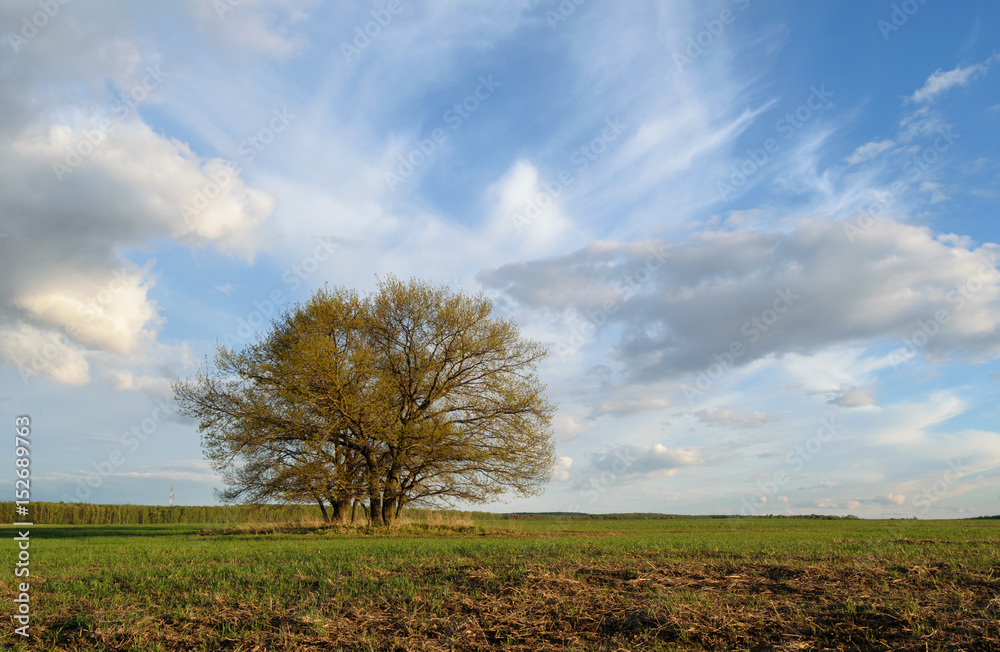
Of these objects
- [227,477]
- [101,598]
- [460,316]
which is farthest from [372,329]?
[101,598]

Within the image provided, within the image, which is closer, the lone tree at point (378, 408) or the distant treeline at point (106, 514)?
the lone tree at point (378, 408)

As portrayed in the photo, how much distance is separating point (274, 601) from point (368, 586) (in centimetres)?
121

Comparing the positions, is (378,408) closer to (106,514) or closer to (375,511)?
(375,511)

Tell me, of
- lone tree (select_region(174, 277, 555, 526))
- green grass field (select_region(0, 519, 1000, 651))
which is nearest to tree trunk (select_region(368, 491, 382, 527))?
lone tree (select_region(174, 277, 555, 526))

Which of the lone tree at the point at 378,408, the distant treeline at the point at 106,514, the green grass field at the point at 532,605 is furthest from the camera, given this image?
the distant treeline at the point at 106,514

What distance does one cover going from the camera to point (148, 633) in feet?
20.4

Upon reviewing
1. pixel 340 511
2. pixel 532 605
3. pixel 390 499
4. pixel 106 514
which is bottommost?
pixel 106 514

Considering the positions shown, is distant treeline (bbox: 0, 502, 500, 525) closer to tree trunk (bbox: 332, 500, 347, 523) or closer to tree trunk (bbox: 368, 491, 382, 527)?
tree trunk (bbox: 332, 500, 347, 523)

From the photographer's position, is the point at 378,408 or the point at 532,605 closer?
the point at 532,605

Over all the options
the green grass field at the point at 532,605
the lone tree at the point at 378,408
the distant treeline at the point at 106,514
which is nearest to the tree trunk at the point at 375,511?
the lone tree at the point at 378,408

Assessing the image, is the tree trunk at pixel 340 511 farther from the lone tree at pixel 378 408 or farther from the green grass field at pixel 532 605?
the green grass field at pixel 532 605

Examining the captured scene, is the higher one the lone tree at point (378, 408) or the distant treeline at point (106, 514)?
the lone tree at point (378, 408)

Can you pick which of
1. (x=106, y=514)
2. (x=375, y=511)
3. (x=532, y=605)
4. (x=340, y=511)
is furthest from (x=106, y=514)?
(x=532, y=605)

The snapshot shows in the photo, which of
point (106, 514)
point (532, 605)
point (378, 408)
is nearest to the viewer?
point (532, 605)
